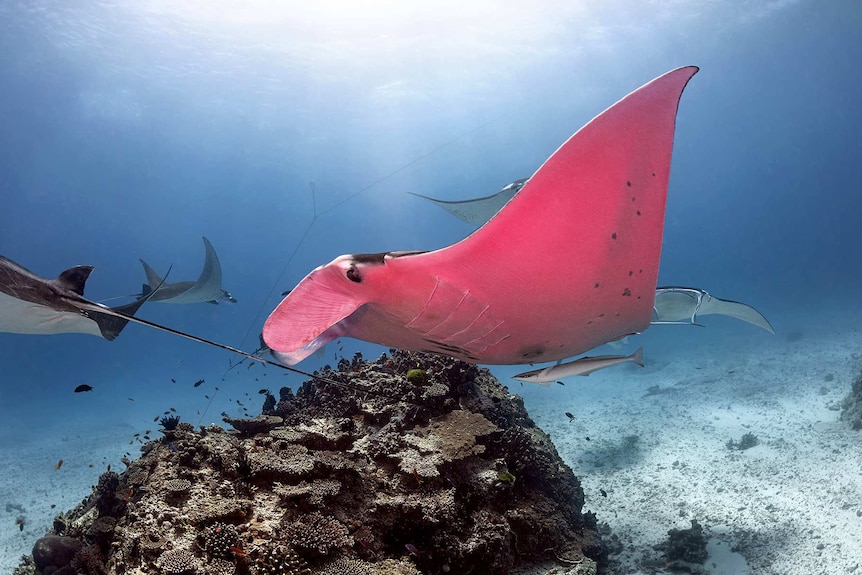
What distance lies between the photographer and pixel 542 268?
1885 mm

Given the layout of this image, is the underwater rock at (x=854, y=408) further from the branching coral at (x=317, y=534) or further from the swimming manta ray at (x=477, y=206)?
the branching coral at (x=317, y=534)

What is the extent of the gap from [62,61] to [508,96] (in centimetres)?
3437

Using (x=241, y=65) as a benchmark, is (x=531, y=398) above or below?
below

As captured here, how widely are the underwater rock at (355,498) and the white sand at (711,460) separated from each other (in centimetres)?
210

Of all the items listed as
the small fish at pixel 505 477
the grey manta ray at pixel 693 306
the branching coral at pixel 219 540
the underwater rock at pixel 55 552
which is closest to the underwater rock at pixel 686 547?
the grey manta ray at pixel 693 306

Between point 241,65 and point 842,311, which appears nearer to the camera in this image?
point 842,311

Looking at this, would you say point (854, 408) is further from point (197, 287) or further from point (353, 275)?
point (197, 287)

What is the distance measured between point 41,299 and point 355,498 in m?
2.43

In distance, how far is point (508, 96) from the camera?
128ft

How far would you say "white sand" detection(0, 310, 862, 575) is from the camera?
15.8 ft

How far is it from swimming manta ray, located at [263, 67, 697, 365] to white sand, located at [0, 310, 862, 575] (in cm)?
425

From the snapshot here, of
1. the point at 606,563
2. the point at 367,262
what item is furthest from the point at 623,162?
the point at 606,563

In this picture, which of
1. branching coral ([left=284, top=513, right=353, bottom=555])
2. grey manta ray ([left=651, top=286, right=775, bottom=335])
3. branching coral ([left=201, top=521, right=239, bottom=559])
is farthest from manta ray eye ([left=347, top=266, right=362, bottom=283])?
grey manta ray ([left=651, top=286, right=775, bottom=335])

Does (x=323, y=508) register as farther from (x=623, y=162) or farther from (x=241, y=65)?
(x=241, y=65)
